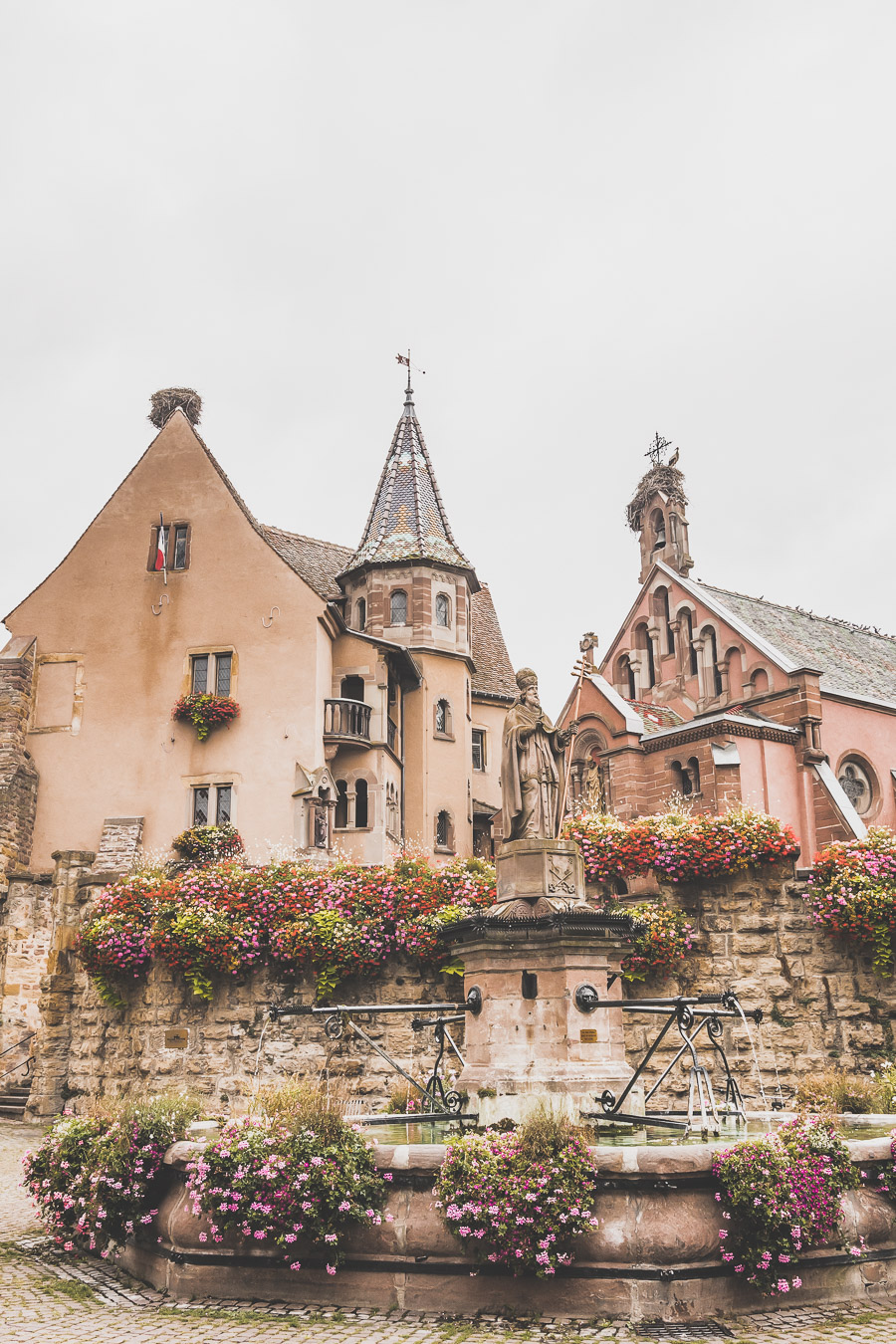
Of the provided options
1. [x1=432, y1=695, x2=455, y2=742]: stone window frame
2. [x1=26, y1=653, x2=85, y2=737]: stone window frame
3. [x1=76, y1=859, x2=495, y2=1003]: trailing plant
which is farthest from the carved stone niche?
[x1=432, y1=695, x2=455, y2=742]: stone window frame

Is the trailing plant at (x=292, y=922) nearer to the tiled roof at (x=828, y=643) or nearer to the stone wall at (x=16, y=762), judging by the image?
the stone wall at (x=16, y=762)

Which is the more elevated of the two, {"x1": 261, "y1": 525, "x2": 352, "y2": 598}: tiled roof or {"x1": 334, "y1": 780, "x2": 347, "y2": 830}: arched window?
{"x1": 261, "y1": 525, "x2": 352, "y2": 598}: tiled roof

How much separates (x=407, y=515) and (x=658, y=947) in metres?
22.4

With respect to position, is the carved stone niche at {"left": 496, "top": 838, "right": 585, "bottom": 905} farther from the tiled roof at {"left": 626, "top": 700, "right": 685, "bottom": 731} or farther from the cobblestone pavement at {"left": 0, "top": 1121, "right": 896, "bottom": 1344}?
the tiled roof at {"left": 626, "top": 700, "right": 685, "bottom": 731}

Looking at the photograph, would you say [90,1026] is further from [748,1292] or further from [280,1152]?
[748,1292]

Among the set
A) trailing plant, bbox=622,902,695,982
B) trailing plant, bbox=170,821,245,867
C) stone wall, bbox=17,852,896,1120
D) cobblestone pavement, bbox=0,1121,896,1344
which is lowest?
cobblestone pavement, bbox=0,1121,896,1344

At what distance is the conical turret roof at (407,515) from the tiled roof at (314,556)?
106 cm

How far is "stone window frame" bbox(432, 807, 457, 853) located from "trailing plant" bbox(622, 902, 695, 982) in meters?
16.9

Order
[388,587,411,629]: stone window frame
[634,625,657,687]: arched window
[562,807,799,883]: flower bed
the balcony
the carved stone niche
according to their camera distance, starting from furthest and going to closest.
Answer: [634,625,657,687]: arched window < [388,587,411,629]: stone window frame < the balcony < [562,807,799,883]: flower bed < the carved stone niche

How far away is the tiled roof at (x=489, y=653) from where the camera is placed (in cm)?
3972

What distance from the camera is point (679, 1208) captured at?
308 inches

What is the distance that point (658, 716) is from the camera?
39.1 m

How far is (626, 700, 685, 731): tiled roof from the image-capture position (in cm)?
3758

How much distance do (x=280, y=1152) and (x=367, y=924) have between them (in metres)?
8.38
